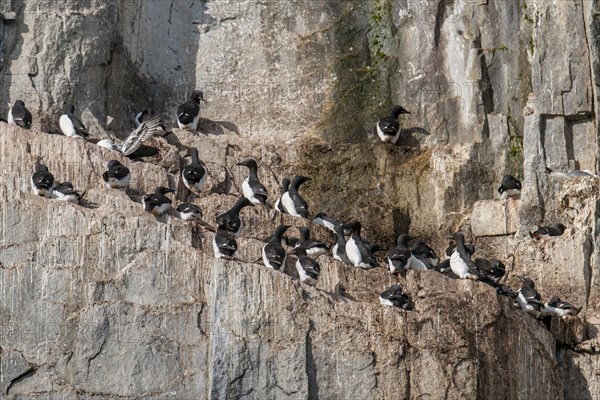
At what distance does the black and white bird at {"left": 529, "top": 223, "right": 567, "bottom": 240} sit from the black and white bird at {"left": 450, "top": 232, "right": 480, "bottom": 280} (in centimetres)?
138

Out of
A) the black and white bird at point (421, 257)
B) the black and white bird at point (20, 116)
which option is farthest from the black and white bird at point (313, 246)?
the black and white bird at point (20, 116)

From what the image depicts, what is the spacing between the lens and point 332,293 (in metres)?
27.8

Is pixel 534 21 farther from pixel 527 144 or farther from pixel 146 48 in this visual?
pixel 146 48

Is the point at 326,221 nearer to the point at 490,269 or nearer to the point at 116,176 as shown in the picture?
the point at 490,269

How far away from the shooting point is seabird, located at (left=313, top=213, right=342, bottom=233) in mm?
30906

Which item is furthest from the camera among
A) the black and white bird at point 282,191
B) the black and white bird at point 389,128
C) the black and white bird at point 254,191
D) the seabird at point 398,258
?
the black and white bird at point 389,128

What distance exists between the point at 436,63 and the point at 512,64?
1.34 meters

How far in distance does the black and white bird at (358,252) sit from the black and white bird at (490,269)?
1585 millimetres

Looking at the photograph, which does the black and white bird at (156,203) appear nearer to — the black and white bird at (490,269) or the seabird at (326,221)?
the seabird at (326,221)

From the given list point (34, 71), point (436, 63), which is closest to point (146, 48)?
point (34, 71)

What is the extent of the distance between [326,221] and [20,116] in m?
5.03

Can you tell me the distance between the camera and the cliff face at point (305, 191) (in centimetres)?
2691

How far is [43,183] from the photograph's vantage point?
28562 mm

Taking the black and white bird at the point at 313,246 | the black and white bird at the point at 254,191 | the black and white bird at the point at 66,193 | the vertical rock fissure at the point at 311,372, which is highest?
the black and white bird at the point at 254,191
